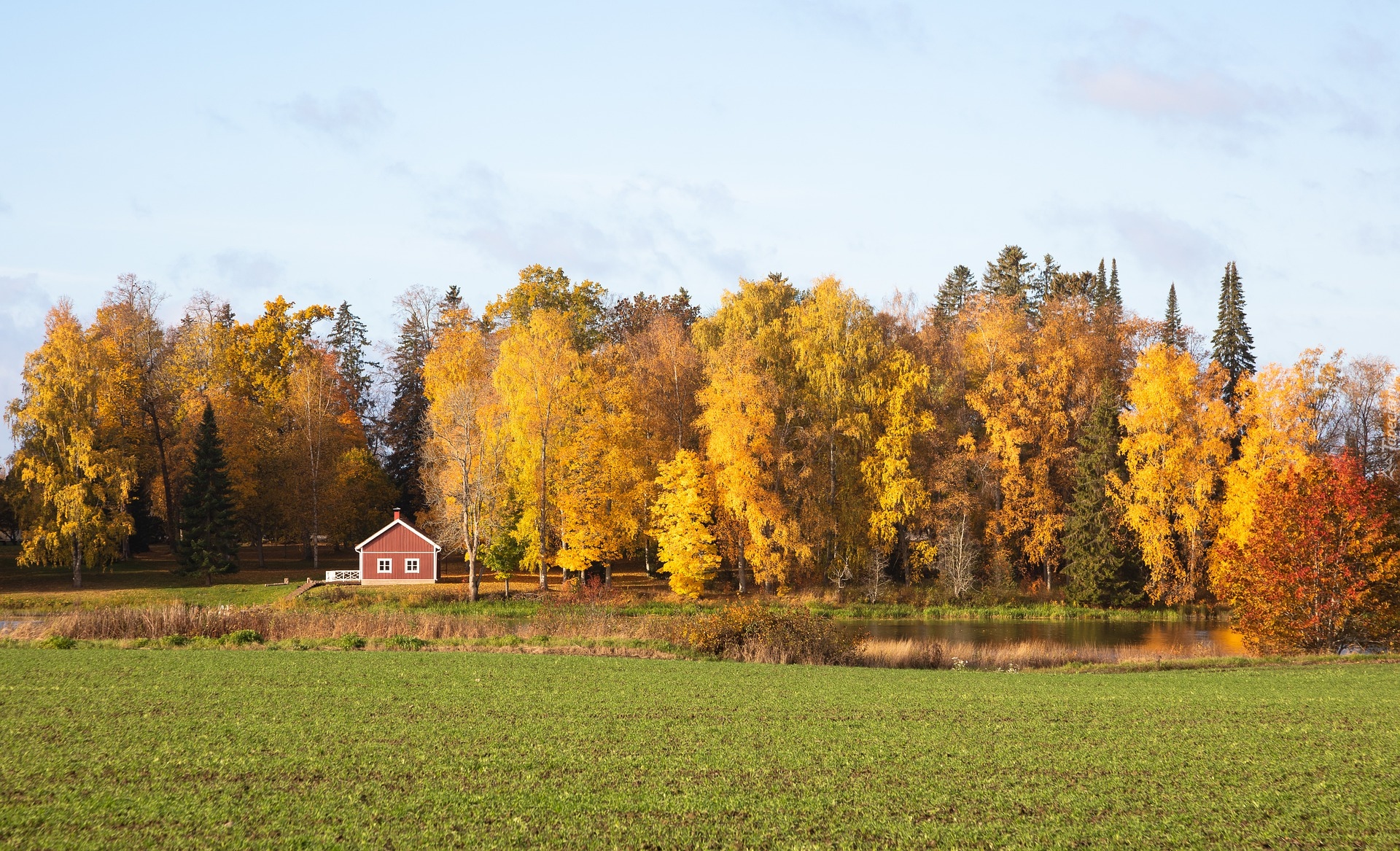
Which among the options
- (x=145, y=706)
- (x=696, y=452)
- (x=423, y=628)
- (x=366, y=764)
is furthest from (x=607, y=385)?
(x=366, y=764)

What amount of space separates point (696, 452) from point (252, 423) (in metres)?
29.3

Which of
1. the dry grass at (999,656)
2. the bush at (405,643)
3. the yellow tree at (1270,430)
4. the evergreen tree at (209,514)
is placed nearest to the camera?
the bush at (405,643)

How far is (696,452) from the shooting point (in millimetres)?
55531

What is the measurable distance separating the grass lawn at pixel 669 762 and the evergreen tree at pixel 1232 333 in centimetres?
5186

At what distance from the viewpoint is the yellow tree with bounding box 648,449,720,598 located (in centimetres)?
5019

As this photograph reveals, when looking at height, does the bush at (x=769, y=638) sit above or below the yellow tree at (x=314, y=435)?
below

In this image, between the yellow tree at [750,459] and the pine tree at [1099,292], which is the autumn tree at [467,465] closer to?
the yellow tree at [750,459]

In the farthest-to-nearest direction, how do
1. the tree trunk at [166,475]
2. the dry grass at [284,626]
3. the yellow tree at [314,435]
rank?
the yellow tree at [314,435], the tree trunk at [166,475], the dry grass at [284,626]

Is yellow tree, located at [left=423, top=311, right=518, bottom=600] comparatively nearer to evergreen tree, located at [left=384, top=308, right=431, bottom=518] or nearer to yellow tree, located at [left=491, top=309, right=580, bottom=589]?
yellow tree, located at [left=491, top=309, right=580, bottom=589]

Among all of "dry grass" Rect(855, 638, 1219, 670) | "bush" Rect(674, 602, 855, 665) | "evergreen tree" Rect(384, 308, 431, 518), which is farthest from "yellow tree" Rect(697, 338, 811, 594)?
"evergreen tree" Rect(384, 308, 431, 518)

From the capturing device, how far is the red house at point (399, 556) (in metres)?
58.8

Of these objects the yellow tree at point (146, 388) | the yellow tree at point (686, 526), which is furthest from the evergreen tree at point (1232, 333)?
the yellow tree at point (146, 388)

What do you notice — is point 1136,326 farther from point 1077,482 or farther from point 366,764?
point 366,764

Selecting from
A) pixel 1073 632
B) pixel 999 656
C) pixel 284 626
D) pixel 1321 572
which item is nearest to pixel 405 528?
pixel 284 626
